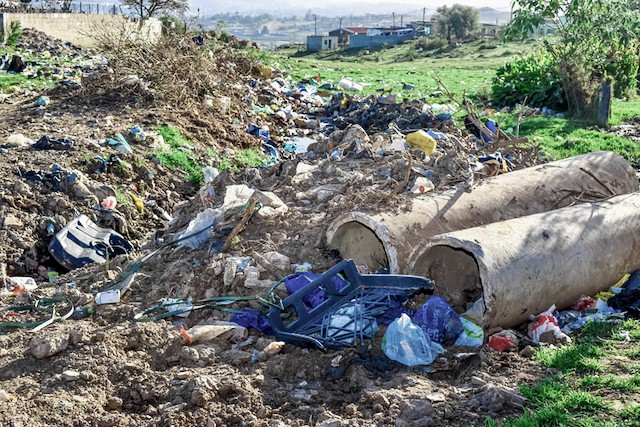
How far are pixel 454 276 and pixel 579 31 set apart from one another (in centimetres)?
939

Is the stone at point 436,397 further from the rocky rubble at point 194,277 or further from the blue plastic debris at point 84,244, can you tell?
the blue plastic debris at point 84,244

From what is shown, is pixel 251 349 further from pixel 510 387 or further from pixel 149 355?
pixel 510 387

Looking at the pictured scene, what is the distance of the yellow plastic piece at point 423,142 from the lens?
8.20m

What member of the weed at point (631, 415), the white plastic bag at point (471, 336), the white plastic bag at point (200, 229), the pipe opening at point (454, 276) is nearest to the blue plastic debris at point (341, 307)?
the white plastic bag at point (471, 336)

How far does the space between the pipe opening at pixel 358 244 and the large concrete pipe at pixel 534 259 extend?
473 millimetres

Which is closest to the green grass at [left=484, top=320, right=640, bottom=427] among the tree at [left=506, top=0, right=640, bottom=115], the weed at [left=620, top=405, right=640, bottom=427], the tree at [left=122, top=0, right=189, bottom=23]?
the weed at [left=620, top=405, right=640, bottom=427]

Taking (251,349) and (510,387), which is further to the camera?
(251,349)

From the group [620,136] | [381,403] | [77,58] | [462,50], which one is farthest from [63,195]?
[462,50]

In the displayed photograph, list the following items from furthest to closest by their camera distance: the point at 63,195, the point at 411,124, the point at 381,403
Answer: the point at 411,124 → the point at 63,195 → the point at 381,403

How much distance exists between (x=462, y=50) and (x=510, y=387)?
34.4 metres

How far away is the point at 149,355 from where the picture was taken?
462 cm

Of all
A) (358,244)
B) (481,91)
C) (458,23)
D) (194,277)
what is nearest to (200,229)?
(194,277)

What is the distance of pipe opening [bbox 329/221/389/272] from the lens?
571 cm

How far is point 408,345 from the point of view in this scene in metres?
4.46
